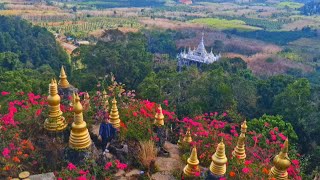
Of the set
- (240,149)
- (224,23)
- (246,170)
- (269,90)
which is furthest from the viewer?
(224,23)

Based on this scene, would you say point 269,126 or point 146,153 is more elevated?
point 146,153

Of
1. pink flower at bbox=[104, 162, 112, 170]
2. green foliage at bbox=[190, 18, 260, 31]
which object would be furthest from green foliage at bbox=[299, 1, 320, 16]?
pink flower at bbox=[104, 162, 112, 170]

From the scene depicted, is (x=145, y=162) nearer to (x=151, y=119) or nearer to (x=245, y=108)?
(x=151, y=119)

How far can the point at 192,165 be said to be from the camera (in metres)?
9.08

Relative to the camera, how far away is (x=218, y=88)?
18922 mm

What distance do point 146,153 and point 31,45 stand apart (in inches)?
1135

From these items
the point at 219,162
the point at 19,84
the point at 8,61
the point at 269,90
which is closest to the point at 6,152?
the point at 219,162

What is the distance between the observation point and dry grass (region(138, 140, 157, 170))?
32.6 ft

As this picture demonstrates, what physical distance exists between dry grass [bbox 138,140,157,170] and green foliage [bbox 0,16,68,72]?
78.2 ft

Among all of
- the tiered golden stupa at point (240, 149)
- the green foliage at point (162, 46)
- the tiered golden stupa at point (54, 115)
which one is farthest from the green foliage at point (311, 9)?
the tiered golden stupa at point (54, 115)

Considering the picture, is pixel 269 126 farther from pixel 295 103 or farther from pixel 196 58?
pixel 196 58

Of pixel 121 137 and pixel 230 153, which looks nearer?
pixel 121 137

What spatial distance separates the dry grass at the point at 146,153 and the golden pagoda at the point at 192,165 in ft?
4.00

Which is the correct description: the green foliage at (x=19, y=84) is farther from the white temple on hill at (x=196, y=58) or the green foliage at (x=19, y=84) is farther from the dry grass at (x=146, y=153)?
the white temple on hill at (x=196, y=58)
